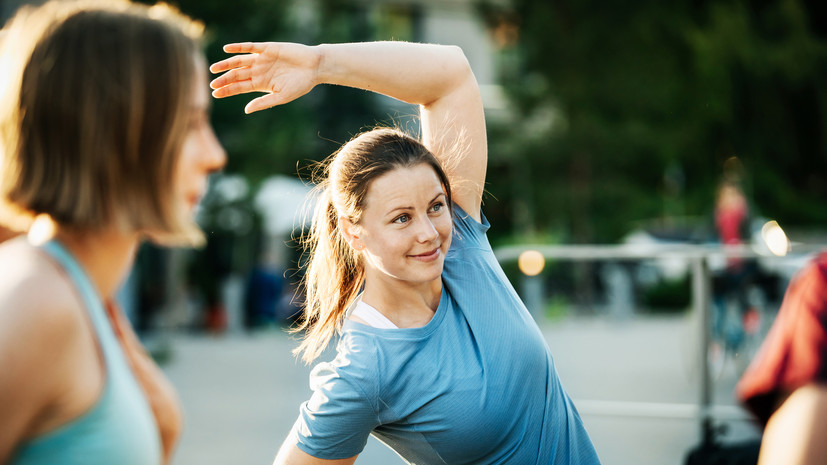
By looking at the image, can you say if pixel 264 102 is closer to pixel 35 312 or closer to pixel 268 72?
pixel 268 72

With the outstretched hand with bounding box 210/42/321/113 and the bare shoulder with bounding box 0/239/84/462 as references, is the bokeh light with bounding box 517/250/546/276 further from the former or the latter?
the bare shoulder with bounding box 0/239/84/462

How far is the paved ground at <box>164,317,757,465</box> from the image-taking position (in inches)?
221

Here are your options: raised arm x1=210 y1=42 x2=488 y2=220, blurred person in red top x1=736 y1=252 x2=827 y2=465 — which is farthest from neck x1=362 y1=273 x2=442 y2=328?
blurred person in red top x1=736 y1=252 x2=827 y2=465

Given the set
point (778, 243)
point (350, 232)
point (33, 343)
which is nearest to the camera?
point (33, 343)

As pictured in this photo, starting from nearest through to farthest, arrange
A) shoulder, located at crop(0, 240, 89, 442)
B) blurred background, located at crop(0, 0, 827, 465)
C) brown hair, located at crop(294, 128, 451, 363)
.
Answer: shoulder, located at crop(0, 240, 89, 442), brown hair, located at crop(294, 128, 451, 363), blurred background, located at crop(0, 0, 827, 465)

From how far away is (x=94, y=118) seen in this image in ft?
3.97

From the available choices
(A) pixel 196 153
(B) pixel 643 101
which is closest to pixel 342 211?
(A) pixel 196 153

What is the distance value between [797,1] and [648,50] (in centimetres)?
381

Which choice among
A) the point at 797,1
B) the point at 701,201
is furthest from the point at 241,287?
the point at 797,1

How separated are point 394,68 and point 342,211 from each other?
0.43 m

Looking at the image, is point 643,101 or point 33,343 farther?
point 643,101

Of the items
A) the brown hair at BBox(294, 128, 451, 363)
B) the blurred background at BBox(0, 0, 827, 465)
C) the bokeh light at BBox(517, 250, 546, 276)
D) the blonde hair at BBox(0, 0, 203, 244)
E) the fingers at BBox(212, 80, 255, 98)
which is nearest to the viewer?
the blonde hair at BBox(0, 0, 203, 244)

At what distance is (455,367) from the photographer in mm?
1916

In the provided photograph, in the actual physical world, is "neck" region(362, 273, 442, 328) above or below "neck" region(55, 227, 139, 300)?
below
